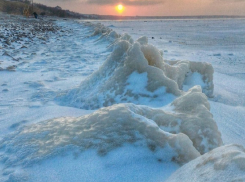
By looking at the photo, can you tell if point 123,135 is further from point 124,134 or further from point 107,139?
point 107,139

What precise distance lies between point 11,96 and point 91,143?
2.27 m

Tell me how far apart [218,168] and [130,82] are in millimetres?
1815

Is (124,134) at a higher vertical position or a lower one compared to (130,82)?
lower

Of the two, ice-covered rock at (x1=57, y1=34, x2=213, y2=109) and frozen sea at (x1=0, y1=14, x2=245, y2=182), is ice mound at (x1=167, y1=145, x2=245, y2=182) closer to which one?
frozen sea at (x1=0, y1=14, x2=245, y2=182)

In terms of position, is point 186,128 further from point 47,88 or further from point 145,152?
point 47,88

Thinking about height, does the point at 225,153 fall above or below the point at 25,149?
above

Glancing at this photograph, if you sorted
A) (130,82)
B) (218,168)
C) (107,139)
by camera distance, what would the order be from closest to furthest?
1. (218,168)
2. (107,139)
3. (130,82)

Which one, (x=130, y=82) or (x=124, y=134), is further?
(x=130, y=82)

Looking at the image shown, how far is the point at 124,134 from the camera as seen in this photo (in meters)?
1.61

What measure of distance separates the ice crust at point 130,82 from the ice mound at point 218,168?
1239mm

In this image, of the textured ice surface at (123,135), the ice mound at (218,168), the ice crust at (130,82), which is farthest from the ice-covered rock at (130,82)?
the ice mound at (218,168)

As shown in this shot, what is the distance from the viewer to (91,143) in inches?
62.2

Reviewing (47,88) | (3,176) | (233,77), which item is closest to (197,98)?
(3,176)

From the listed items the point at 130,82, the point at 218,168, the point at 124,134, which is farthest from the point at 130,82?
the point at 218,168
